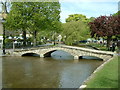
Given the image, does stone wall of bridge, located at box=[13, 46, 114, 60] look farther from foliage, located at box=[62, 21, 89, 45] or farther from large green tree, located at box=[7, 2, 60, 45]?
foliage, located at box=[62, 21, 89, 45]

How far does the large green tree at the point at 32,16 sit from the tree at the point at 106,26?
1056cm

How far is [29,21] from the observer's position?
4459cm

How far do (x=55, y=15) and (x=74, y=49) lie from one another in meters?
13.4

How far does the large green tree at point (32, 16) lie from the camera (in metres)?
44.6

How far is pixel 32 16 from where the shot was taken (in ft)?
147

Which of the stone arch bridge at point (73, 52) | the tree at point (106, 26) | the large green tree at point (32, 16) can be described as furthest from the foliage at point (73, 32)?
the stone arch bridge at point (73, 52)

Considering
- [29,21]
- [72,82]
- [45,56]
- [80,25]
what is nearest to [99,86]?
[72,82]

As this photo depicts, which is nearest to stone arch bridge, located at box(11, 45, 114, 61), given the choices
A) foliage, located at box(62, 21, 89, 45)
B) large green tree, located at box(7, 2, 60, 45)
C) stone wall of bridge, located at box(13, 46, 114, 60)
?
stone wall of bridge, located at box(13, 46, 114, 60)

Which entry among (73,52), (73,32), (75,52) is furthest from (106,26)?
(73,32)

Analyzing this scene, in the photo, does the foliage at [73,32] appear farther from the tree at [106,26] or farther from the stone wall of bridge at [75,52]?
the stone wall of bridge at [75,52]

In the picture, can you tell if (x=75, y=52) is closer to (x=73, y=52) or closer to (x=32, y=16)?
(x=73, y=52)

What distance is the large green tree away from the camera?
4456 cm

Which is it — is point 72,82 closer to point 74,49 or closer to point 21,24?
point 74,49

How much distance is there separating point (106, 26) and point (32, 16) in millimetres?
16364
